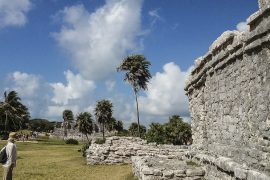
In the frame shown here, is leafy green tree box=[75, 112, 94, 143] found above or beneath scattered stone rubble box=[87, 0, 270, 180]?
above

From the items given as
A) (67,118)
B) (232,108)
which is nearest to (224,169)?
(232,108)

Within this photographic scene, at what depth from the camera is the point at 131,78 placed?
45.8 m

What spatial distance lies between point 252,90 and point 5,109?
70.9 metres

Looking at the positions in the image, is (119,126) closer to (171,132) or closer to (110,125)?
(110,125)

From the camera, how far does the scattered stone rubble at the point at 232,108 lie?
675 centimetres

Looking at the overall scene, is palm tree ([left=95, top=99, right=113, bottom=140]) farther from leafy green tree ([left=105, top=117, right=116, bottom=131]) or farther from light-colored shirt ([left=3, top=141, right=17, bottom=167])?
light-colored shirt ([left=3, top=141, right=17, bottom=167])

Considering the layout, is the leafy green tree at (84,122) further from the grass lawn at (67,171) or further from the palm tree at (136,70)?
the grass lawn at (67,171)

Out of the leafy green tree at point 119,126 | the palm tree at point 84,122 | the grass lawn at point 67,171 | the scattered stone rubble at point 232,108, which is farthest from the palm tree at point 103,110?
the scattered stone rubble at point 232,108

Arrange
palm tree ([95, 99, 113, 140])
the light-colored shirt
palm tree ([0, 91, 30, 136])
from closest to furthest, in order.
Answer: the light-colored shirt → palm tree ([95, 99, 113, 140]) → palm tree ([0, 91, 30, 136])

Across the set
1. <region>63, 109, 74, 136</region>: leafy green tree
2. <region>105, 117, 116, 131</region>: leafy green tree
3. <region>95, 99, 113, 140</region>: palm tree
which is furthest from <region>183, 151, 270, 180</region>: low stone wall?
<region>63, 109, 74, 136</region>: leafy green tree

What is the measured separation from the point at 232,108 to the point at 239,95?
66cm

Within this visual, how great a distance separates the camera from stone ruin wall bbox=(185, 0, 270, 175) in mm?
6719

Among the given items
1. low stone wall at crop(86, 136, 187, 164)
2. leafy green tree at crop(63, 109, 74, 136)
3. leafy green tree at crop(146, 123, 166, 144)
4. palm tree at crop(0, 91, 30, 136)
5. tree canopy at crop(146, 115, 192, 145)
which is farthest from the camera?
leafy green tree at crop(63, 109, 74, 136)

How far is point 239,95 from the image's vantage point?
8.34 meters
